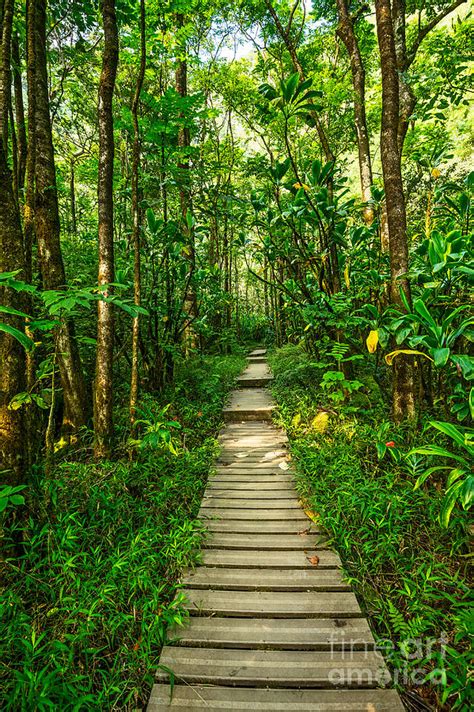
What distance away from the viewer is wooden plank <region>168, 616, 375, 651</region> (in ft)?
6.02

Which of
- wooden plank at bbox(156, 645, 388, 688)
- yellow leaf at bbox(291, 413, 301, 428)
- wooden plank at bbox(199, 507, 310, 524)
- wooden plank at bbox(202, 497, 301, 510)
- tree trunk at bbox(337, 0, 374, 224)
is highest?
tree trunk at bbox(337, 0, 374, 224)

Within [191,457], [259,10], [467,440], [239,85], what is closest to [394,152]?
[467,440]

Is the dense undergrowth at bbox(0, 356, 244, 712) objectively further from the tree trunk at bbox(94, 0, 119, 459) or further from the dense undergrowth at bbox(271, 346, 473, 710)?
the dense undergrowth at bbox(271, 346, 473, 710)

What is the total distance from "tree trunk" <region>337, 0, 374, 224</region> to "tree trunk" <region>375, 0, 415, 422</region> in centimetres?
106

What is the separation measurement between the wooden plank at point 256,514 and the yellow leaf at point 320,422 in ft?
4.05

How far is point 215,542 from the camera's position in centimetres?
260

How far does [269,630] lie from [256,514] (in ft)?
3.36

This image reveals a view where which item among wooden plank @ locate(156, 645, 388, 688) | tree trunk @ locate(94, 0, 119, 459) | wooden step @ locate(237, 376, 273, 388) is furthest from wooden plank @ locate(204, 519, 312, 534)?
wooden step @ locate(237, 376, 273, 388)

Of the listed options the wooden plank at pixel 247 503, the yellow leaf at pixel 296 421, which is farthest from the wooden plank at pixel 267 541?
the yellow leaf at pixel 296 421

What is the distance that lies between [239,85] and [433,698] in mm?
12503

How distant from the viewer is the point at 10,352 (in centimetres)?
199

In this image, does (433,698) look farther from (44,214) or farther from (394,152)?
(44,214)

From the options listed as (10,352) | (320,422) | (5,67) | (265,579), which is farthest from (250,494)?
(5,67)

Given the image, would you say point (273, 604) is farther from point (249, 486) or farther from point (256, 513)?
point (249, 486)
